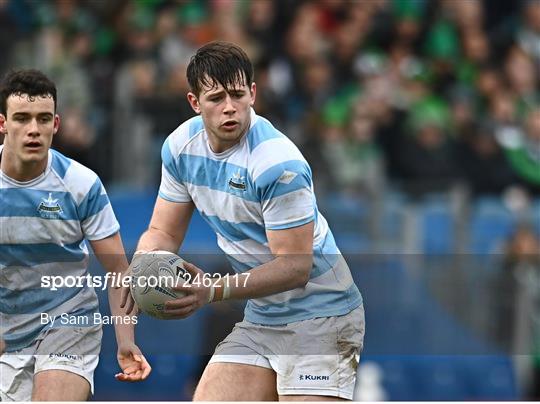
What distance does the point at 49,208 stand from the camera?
584 cm

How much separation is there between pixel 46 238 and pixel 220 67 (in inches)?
43.0

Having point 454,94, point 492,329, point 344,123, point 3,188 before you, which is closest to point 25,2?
point 344,123

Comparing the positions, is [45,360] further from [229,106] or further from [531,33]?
[531,33]

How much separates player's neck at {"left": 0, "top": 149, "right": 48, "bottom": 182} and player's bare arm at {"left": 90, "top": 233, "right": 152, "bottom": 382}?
1.32ft

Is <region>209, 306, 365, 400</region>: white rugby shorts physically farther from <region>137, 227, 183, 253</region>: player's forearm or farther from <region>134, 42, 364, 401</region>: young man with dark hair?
<region>137, 227, 183, 253</region>: player's forearm

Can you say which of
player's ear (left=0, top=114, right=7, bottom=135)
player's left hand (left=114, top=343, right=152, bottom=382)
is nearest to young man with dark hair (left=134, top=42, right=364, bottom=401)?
player's left hand (left=114, top=343, right=152, bottom=382)

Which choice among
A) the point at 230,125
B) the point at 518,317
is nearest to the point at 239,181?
the point at 230,125

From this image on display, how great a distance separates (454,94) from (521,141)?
2.73ft

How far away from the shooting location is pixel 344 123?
11766mm

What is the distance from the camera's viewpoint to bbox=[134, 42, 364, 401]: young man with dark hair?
18.4 feet

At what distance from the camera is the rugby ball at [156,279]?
18.2 feet

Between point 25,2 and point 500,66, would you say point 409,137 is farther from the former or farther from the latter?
point 25,2

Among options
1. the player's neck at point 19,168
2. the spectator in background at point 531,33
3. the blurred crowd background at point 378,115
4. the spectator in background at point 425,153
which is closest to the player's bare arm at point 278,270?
the player's neck at point 19,168

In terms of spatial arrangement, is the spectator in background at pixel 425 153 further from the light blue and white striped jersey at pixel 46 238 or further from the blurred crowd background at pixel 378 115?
the light blue and white striped jersey at pixel 46 238
